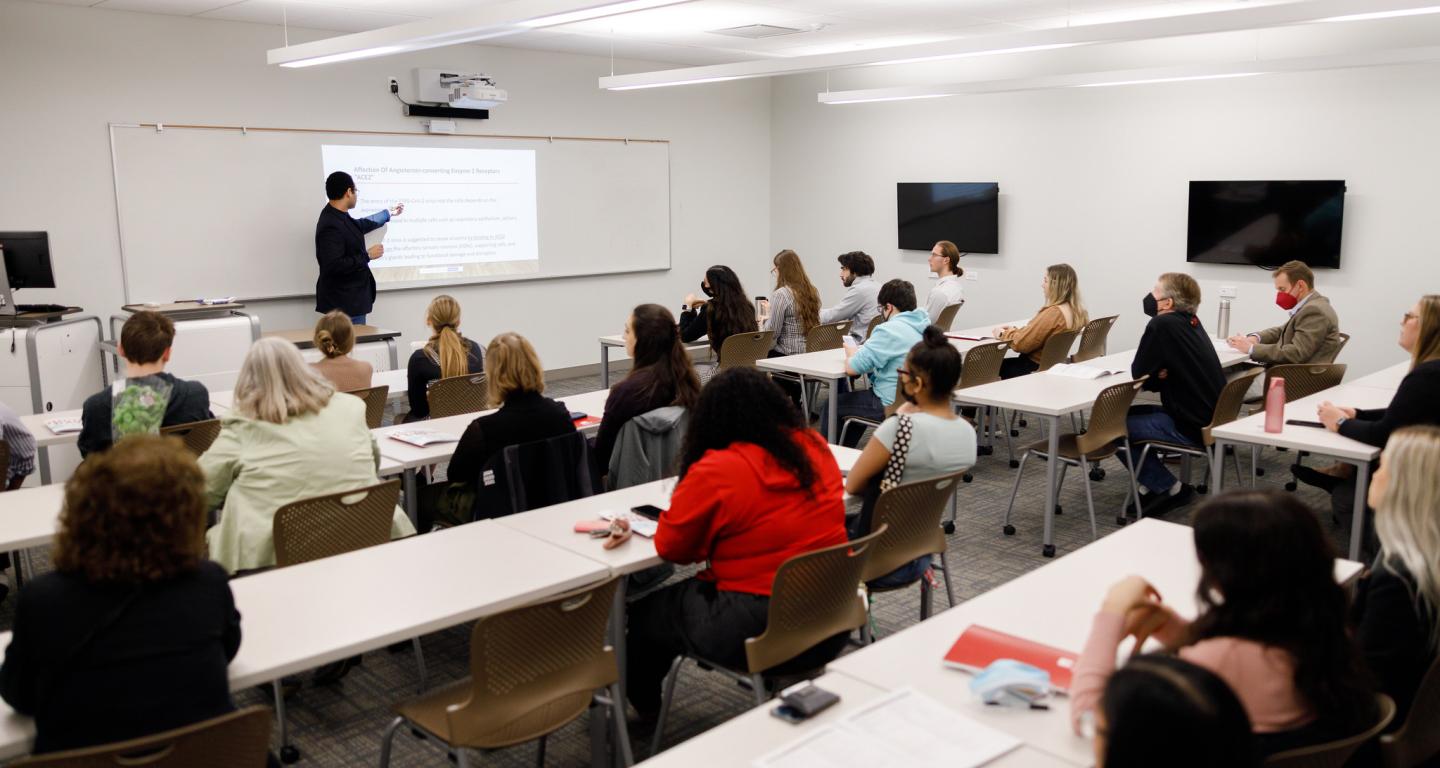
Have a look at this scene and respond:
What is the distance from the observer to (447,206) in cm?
873

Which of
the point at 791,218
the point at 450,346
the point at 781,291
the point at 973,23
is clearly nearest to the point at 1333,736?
the point at 450,346

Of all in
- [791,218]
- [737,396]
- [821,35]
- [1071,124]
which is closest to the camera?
[737,396]

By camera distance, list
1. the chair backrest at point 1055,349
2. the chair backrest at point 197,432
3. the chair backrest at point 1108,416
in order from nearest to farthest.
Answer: the chair backrest at point 197,432 → the chair backrest at point 1108,416 → the chair backrest at point 1055,349

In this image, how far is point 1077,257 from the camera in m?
8.90

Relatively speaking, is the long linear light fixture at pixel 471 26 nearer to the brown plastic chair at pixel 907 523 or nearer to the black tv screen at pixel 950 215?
the brown plastic chair at pixel 907 523

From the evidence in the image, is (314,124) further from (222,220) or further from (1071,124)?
(1071,124)

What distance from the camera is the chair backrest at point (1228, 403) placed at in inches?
197

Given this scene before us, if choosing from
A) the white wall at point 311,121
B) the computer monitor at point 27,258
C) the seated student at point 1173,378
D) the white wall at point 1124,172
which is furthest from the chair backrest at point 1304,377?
the computer monitor at point 27,258

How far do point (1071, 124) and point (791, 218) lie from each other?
3.10 m

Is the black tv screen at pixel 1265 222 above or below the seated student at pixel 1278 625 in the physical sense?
above

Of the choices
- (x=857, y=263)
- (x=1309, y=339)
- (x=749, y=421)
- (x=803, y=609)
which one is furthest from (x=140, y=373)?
(x=1309, y=339)

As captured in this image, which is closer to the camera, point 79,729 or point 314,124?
point 79,729

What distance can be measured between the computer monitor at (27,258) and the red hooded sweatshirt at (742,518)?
5088 millimetres

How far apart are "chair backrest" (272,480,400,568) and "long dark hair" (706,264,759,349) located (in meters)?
3.59
